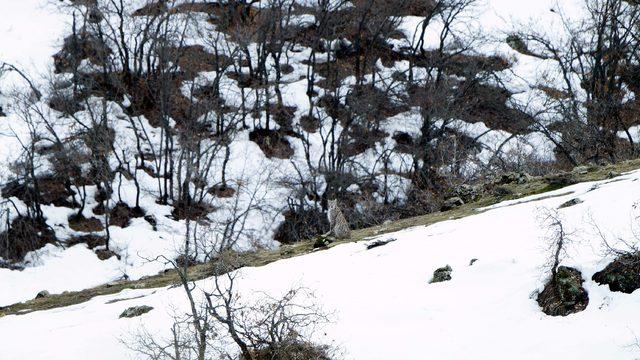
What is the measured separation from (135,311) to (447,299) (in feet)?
17.9

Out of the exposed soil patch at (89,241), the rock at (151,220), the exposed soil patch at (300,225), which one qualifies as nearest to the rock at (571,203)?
the exposed soil patch at (300,225)

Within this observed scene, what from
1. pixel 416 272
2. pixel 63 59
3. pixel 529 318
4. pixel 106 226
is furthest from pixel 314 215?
pixel 529 318

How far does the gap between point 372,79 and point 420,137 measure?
596cm

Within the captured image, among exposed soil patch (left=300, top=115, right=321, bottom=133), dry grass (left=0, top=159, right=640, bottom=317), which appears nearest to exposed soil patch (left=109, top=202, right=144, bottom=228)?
A: exposed soil patch (left=300, top=115, right=321, bottom=133)

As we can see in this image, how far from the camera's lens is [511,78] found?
124ft

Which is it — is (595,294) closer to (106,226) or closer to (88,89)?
(106,226)

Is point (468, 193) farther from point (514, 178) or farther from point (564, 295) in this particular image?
point (564, 295)

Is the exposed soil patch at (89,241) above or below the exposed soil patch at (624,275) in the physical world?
above

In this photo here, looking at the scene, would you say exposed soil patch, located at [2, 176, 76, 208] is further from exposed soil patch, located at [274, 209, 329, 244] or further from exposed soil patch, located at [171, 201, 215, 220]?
exposed soil patch, located at [274, 209, 329, 244]

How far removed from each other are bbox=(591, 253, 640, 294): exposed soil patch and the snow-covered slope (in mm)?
120

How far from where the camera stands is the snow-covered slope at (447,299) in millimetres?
7926

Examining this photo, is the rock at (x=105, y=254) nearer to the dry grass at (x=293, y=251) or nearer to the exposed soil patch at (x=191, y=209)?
the exposed soil patch at (x=191, y=209)

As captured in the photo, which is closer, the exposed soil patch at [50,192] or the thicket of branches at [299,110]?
the exposed soil patch at [50,192]

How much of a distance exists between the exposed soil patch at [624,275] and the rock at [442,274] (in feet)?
7.56
